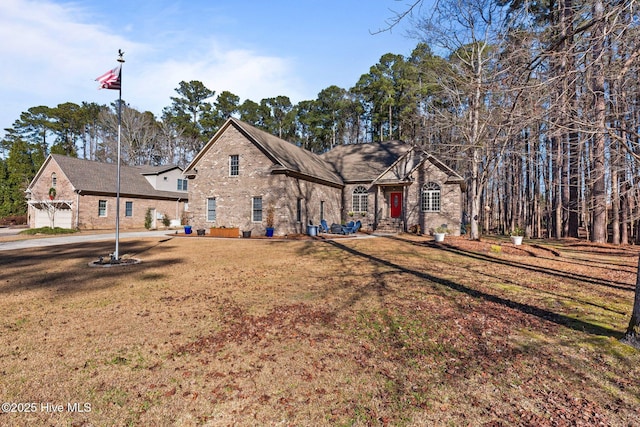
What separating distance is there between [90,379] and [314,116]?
4696 cm

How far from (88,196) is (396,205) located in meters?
26.9

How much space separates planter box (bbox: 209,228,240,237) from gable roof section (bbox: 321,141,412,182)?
1015cm

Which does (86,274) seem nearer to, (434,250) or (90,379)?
(90,379)

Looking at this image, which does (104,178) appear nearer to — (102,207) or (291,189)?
(102,207)

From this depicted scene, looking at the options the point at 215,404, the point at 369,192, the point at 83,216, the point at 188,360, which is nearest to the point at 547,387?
the point at 215,404

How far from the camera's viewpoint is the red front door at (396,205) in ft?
76.0

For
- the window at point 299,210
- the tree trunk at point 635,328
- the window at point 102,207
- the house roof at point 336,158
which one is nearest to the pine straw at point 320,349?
the tree trunk at point 635,328

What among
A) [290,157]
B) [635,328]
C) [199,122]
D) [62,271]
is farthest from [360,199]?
[199,122]

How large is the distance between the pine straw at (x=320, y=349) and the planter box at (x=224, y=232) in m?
11.6

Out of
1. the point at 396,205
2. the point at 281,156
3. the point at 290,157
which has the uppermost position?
the point at 290,157

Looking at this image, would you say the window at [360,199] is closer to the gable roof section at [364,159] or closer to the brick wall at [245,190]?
the gable roof section at [364,159]

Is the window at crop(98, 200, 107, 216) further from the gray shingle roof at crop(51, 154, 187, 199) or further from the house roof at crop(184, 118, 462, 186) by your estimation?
the house roof at crop(184, 118, 462, 186)

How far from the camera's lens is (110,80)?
1054 centimetres

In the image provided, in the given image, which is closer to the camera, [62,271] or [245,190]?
[62,271]
